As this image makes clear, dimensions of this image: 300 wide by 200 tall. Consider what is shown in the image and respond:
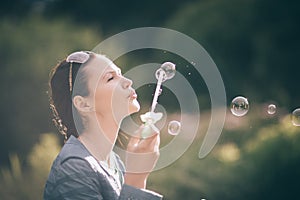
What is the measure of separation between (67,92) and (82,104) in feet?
0.19

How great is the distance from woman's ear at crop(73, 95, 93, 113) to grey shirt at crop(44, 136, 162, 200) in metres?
0.12

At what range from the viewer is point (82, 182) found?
1573mm

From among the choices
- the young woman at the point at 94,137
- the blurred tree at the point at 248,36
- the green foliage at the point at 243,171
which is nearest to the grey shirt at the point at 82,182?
the young woman at the point at 94,137

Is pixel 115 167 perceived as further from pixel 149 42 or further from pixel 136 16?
pixel 136 16

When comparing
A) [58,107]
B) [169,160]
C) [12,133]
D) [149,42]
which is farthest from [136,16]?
[58,107]

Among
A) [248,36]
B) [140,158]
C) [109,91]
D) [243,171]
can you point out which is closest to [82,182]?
[140,158]

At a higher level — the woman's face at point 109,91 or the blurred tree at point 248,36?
the blurred tree at point 248,36

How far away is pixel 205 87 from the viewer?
4109 millimetres

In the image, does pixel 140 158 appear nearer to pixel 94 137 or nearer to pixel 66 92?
pixel 94 137

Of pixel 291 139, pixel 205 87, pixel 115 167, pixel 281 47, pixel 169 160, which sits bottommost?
pixel 115 167

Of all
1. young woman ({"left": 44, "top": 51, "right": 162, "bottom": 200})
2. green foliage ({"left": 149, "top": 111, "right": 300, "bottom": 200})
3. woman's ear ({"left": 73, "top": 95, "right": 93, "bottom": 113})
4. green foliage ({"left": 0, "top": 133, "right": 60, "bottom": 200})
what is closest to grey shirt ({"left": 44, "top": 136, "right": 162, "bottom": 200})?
young woman ({"left": 44, "top": 51, "right": 162, "bottom": 200})

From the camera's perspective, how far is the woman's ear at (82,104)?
1729 millimetres

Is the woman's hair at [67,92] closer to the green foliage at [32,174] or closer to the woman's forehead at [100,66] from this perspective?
the woman's forehead at [100,66]

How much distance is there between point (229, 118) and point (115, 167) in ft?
6.83
